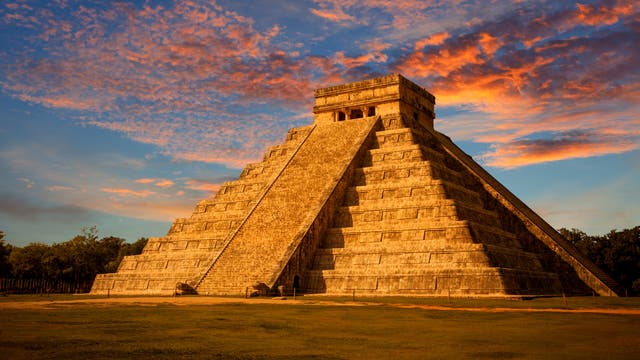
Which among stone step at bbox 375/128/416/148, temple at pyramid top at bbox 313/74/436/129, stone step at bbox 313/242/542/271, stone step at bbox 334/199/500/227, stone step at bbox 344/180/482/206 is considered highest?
temple at pyramid top at bbox 313/74/436/129

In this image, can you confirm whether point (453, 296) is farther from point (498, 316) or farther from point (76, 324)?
point (76, 324)

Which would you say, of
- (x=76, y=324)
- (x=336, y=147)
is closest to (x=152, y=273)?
(x=336, y=147)

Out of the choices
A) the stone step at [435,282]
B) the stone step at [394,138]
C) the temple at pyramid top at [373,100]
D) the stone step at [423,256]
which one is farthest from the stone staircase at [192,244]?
the stone step at [435,282]

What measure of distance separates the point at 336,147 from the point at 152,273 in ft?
47.8

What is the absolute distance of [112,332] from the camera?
1262 cm

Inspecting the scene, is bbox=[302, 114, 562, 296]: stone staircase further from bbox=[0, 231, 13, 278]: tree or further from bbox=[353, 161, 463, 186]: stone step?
bbox=[0, 231, 13, 278]: tree

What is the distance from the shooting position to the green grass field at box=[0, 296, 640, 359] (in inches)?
398

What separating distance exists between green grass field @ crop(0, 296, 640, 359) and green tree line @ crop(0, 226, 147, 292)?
4289 cm

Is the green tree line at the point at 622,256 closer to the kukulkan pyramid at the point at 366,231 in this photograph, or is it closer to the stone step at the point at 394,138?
the kukulkan pyramid at the point at 366,231

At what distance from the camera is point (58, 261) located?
5747 centimetres

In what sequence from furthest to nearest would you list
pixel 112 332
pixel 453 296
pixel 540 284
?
pixel 540 284
pixel 453 296
pixel 112 332

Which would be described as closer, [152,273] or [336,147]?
[152,273]

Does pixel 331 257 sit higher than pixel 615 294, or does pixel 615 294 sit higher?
pixel 331 257

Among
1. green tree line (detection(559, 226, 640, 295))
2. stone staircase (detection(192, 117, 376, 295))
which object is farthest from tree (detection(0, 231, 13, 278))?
green tree line (detection(559, 226, 640, 295))
